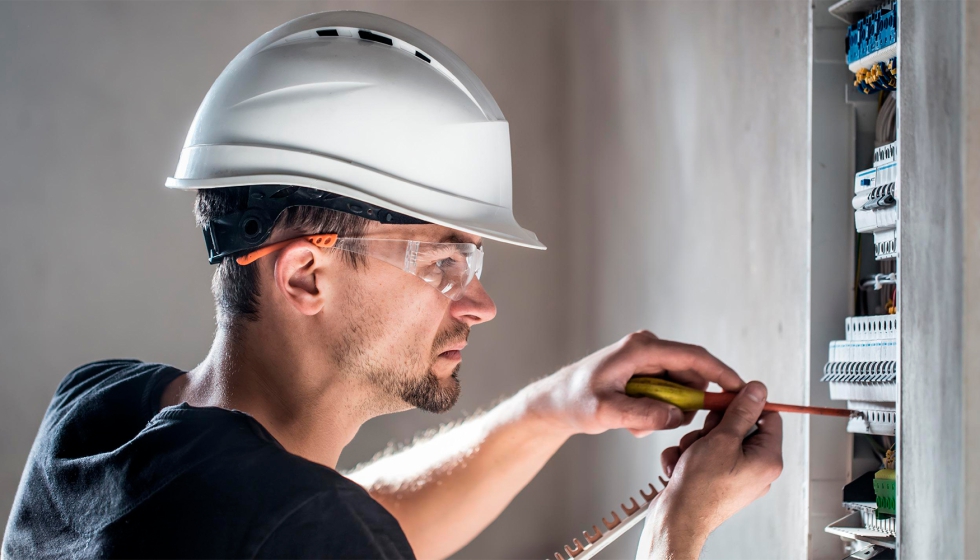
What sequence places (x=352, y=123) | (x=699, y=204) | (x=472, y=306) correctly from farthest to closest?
(x=699, y=204)
(x=472, y=306)
(x=352, y=123)

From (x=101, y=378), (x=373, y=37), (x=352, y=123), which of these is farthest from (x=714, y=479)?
(x=101, y=378)

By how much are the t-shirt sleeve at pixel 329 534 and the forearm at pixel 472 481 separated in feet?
1.93

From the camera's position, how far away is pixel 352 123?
1.08 m

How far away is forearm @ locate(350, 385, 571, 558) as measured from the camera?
1.41 metres

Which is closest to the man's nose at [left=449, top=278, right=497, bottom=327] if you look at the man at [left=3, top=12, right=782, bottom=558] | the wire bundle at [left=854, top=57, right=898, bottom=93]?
the man at [left=3, top=12, right=782, bottom=558]

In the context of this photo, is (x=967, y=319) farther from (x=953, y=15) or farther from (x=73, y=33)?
(x=73, y=33)

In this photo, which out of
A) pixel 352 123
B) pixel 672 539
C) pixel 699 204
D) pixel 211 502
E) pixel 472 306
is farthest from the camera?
pixel 699 204

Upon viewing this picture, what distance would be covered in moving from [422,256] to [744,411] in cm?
51

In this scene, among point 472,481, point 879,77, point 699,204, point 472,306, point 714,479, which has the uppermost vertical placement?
point 879,77

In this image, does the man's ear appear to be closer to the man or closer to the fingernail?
the man

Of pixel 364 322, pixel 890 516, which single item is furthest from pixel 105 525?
pixel 890 516

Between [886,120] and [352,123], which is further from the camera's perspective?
[886,120]

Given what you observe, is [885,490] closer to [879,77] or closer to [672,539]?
[672,539]

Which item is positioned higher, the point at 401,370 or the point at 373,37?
the point at 373,37
